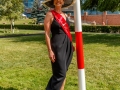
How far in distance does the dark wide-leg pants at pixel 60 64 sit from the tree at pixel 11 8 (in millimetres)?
25131

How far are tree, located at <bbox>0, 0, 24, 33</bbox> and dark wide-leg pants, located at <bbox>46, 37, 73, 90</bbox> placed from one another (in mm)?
25131

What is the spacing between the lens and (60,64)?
4.21 meters

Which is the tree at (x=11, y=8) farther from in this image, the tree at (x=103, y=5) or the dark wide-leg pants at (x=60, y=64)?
the dark wide-leg pants at (x=60, y=64)

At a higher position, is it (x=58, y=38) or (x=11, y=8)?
(x=11, y=8)

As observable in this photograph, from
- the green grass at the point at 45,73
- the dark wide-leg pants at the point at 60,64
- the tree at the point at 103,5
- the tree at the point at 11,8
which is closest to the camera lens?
the dark wide-leg pants at the point at 60,64

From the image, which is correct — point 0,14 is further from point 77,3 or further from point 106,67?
point 77,3

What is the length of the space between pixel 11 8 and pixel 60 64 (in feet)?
85.2

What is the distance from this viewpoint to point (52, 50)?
420 centimetres

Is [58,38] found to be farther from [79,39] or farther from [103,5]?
[103,5]

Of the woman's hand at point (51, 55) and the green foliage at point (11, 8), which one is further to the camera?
the green foliage at point (11, 8)

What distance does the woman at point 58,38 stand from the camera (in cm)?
414

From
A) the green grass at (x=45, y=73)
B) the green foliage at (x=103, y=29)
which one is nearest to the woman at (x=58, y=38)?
the green grass at (x=45, y=73)

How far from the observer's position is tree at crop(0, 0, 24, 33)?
28.4m

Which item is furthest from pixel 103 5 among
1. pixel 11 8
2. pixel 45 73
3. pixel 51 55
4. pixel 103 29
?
pixel 103 29
